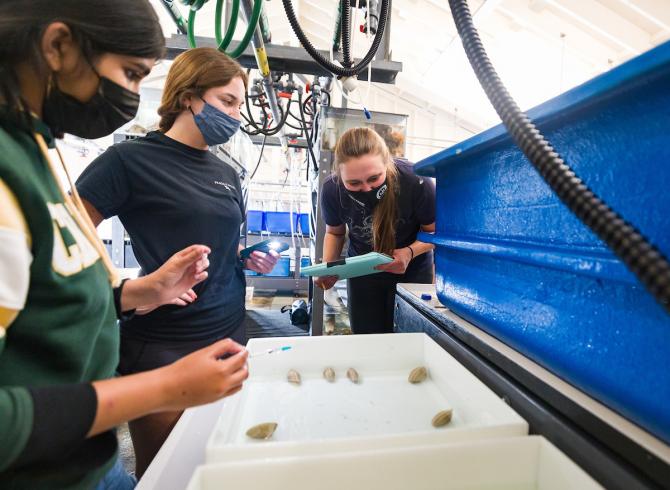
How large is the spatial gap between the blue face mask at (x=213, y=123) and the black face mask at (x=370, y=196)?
1.58 ft

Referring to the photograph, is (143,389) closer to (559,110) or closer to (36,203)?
(36,203)

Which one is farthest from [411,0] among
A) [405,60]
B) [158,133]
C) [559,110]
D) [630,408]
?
[630,408]

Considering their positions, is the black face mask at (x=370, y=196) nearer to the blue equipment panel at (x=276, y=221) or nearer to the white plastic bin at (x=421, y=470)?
the white plastic bin at (x=421, y=470)

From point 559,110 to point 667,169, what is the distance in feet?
0.48

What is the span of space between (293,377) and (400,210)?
0.75m

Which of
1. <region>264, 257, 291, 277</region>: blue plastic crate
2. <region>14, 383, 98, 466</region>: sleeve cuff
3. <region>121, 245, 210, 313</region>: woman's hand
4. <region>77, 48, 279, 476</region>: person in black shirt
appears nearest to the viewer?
<region>14, 383, 98, 466</region>: sleeve cuff

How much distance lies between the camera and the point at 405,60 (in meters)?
5.28

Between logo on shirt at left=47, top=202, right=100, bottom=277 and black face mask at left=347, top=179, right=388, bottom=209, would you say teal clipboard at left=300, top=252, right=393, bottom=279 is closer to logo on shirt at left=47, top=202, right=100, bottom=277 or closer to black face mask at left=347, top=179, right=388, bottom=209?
black face mask at left=347, top=179, right=388, bottom=209

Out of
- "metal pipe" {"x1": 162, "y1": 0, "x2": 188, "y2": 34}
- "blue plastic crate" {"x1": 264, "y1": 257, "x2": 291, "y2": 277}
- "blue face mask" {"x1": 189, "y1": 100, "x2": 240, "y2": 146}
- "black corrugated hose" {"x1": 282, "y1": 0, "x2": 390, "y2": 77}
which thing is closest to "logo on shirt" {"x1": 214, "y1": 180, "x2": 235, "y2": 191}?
"blue face mask" {"x1": 189, "y1": 100, "x2": 240, "y2": 146}

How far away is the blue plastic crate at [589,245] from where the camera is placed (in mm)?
364

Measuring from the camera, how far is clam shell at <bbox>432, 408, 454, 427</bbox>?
585 mm

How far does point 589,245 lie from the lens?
45cm

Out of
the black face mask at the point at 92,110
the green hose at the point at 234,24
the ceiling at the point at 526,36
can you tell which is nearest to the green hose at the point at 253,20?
the green hose at the point at 234,24

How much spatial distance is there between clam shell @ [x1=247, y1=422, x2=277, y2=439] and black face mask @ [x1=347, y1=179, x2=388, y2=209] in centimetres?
84
